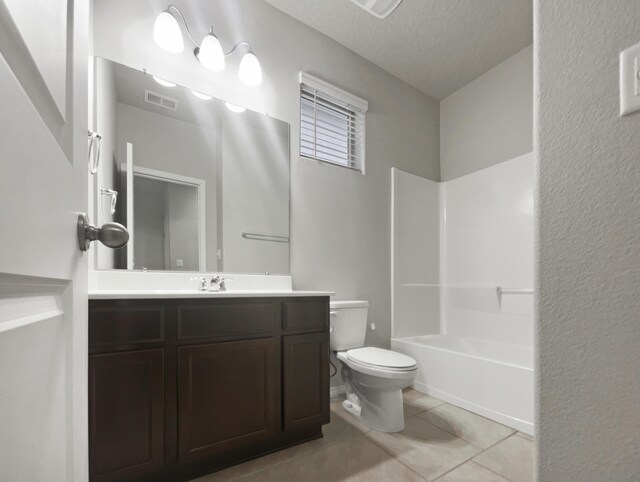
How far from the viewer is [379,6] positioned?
2.07 meters

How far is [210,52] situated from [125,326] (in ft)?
5.31

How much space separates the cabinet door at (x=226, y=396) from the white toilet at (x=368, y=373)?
595 mm

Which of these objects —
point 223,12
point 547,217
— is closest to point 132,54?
point 223,12

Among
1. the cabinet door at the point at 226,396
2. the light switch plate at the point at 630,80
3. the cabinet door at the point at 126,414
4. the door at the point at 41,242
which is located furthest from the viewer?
the cabinet door at the point at 226,396

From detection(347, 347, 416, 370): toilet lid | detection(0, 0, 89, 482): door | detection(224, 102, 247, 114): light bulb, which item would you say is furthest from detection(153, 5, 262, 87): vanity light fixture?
detection(347, 347, 416, 370): toilet lid

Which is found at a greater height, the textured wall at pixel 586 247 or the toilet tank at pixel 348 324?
the textured wall at pixel 586 247

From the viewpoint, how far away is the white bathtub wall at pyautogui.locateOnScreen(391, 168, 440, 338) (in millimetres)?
2773

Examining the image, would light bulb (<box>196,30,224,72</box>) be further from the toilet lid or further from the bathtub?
the bathtub

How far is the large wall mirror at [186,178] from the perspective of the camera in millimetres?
1656

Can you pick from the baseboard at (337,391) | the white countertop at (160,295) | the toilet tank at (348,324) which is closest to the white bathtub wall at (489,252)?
the toilet tank at (348,324)

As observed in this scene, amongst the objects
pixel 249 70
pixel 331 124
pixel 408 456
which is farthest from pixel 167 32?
pixel 408 456

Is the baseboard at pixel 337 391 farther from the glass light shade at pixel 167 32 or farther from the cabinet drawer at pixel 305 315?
the glass light shade at pixel 167 32

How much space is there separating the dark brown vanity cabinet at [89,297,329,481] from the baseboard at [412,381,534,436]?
108 cm

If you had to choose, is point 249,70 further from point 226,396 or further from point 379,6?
point 226,396
